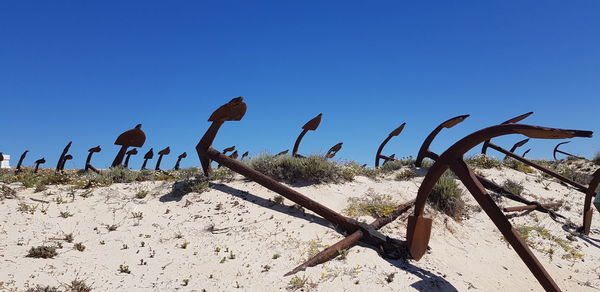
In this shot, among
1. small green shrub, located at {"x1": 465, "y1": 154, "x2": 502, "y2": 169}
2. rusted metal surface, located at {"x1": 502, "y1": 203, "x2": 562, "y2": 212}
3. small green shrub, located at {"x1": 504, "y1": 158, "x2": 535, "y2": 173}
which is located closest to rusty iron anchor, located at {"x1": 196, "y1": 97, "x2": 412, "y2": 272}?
rusted metal surface, located at {"x1": 502, "y1": 203, "x2": 562, "y2": 212}

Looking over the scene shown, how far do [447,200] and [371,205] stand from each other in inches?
48.8

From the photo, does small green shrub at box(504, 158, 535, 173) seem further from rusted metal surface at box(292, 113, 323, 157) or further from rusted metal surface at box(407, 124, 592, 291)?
rusted metal surface at box(407, 124, 592, 291)

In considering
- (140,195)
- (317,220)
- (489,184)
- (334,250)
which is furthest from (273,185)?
(489,184)

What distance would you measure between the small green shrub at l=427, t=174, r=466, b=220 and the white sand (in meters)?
0.22

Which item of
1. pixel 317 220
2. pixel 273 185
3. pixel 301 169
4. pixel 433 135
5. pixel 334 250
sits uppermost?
pixel 433 135

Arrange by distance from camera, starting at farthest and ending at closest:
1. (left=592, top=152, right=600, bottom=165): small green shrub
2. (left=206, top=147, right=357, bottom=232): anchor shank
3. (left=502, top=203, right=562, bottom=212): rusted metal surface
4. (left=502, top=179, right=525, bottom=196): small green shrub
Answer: (left=592, top=152, right=600, bottom=165): small green shrub < (left=502, top=179, right=525, bottom=196): small green shrub < (left=502, top=203, right=562, bottom=212): rusted metal surface < (left=206, top=147, right=357, bottom=232): anchor shank

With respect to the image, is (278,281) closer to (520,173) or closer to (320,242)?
(320,242)

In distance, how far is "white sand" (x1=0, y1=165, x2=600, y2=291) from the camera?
3.44 m

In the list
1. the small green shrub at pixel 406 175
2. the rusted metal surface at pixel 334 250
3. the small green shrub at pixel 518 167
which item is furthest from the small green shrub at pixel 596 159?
the rusted metal surface at pixel 334 250

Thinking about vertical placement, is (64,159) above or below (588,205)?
above

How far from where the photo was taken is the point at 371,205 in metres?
5.34

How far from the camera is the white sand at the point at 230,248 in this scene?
3.44m

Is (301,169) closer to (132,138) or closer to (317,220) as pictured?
(317,220)

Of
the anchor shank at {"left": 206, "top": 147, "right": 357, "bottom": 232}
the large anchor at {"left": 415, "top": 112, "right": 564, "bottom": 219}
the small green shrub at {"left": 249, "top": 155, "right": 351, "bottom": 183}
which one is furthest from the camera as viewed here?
the large anchor at {"left": 415, "top": 112, "right": 564, "bottom": 219}
